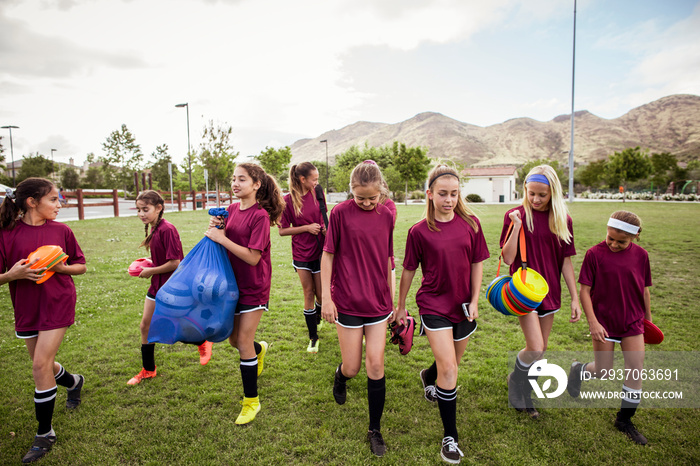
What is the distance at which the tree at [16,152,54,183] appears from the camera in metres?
49.5

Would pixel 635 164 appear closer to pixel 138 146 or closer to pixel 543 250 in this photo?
pixel 543 250

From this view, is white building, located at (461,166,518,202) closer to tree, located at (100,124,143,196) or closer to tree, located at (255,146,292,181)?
tree, located at (255,146,292,181)

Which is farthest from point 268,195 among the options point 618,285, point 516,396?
point 618,285

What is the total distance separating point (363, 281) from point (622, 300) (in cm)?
211

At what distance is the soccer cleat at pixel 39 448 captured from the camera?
273cm

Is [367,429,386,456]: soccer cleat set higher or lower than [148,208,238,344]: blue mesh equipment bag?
lower

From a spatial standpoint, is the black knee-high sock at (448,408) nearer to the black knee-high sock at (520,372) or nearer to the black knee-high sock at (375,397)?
the black knee-high sock at (375,397)

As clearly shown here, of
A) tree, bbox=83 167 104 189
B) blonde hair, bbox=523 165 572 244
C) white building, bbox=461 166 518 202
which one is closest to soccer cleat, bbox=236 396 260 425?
blonde hair, bbox=523 165 572 244

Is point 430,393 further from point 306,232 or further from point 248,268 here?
point 306,232

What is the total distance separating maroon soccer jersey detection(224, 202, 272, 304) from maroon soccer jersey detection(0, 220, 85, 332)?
131 cm

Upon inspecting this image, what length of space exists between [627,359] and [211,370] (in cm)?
399

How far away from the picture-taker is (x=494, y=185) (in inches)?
2361

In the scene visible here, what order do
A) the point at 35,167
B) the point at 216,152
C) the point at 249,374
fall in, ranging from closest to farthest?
the point at 249,374, the point at 216,152, the point at 35,167

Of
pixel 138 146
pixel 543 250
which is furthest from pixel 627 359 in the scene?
pixel 138 146
